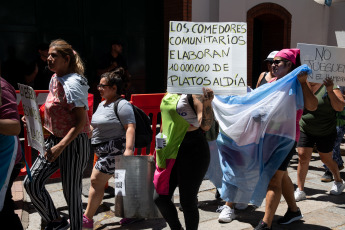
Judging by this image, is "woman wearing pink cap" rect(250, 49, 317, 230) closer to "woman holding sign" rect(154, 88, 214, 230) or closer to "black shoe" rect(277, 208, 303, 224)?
"black shoe" rect(277, 208, 303, 224)

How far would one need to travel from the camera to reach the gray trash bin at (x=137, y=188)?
3.95m

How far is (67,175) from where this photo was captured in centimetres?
345

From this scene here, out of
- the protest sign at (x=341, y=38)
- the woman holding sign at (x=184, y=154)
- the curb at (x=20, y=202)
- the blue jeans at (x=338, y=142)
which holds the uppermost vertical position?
the protest sign at (x=341, y=38)

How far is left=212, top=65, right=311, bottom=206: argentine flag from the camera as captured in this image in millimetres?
4086

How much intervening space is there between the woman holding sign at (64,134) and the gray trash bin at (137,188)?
0.55m

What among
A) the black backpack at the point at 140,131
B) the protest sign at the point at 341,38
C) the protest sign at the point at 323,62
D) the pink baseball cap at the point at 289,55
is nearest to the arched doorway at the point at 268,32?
the protest sign at the point at 341,38

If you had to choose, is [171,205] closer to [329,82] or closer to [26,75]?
[329,82]

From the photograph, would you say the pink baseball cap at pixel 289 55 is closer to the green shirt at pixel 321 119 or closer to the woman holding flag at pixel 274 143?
the woman holding flag at pixel 274 143

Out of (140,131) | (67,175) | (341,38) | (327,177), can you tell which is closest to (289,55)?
(341,38)

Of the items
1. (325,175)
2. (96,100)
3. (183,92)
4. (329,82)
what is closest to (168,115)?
(183,92)

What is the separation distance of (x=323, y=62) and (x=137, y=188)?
258cm

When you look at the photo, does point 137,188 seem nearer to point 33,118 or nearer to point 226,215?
point 226,215

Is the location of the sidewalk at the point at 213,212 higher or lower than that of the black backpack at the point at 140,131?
lower

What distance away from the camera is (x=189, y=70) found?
3.44 m
